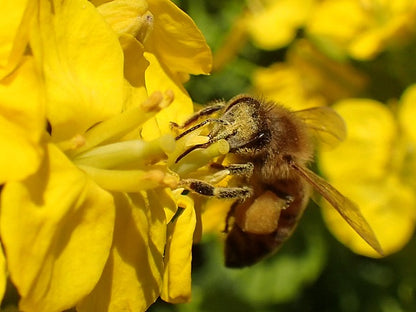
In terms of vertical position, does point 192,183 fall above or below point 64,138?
below

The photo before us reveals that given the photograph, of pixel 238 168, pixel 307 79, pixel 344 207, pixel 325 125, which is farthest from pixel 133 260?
pixel 307 79

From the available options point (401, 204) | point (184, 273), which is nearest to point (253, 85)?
point (401, 204)

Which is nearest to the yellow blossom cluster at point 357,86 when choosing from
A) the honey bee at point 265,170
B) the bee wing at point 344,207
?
the honey bee at point 265,170

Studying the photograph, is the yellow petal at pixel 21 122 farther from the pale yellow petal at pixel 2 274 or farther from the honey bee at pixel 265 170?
the honey bee at pixel 265 170

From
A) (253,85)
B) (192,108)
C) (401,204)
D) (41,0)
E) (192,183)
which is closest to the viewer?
(41,0)

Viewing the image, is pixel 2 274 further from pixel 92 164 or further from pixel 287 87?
pixel 287 87

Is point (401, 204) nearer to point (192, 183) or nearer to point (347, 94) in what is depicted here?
point (347, 94)
